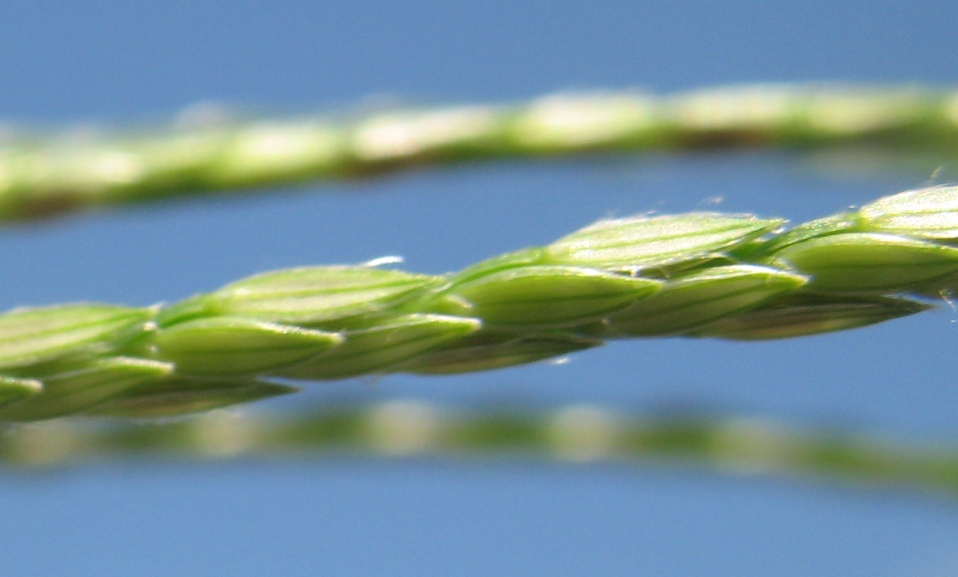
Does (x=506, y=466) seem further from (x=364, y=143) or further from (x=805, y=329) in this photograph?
(x=805, y=329)

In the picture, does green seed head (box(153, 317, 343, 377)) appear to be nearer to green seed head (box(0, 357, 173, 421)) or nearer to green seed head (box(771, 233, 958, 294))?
green seed head (box(0, 357, 173, 421))

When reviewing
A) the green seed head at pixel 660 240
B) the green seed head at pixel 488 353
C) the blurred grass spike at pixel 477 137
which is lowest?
the green seed head at pixel 488 353

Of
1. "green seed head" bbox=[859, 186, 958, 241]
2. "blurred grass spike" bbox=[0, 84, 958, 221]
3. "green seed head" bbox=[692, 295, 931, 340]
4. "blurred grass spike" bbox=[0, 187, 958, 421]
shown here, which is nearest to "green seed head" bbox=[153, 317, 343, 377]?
"blurred grass spike" bbox=[0, 187, 958, 421]

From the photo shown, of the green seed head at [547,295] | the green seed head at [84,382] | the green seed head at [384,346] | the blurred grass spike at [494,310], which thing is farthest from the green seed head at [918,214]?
the green seed head at [84,382]

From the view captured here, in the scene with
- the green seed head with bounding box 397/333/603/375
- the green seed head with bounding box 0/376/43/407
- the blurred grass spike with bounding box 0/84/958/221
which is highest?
the blurred grass spike with bounding box 0/84/958/221

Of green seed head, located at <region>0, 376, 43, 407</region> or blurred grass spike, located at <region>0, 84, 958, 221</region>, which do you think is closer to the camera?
green seed head, located at <region>0, 376, 43, 407</region>

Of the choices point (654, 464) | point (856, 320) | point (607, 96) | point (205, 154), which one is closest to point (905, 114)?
point (607, 96)

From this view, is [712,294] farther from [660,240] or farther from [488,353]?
[488,353]

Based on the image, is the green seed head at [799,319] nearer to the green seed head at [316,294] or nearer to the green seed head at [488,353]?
the green seed head at [488,353]

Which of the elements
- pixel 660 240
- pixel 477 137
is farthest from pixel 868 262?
pixel 477 137
